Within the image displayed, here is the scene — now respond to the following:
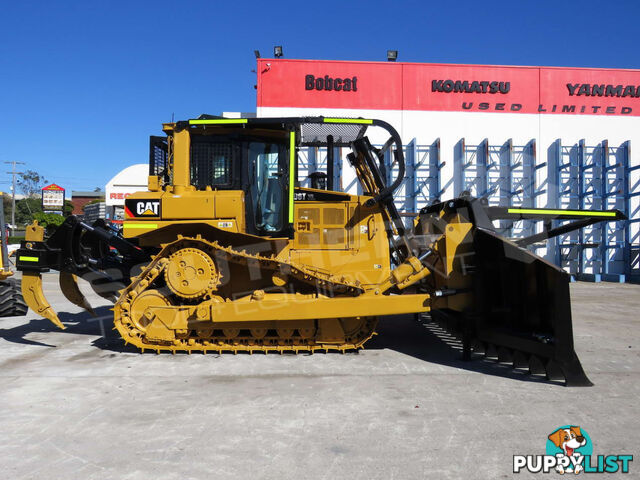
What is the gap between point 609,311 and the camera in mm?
10328

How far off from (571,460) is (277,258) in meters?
3.81

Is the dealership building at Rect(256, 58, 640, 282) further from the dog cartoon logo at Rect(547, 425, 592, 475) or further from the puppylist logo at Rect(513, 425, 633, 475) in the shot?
the puppylist logo at Rect(513, 425, 633, 475)

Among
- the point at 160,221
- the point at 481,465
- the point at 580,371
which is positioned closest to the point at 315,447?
the point at 481,465

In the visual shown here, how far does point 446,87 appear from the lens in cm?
2002

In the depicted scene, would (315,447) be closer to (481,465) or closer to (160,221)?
(481,465)

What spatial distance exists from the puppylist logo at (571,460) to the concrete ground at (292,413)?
0.08 meters

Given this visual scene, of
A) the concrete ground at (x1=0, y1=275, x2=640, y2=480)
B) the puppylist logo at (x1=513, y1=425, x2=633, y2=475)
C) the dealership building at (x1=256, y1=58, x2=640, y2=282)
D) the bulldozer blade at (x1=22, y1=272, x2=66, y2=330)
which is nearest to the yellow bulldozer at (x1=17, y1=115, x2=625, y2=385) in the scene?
the bulldozer blade at (x1=22, y1=272, x2=66, y2=330)

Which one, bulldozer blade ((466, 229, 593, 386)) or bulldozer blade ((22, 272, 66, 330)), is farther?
bulldozer blade ((22, 272, 66, 330))

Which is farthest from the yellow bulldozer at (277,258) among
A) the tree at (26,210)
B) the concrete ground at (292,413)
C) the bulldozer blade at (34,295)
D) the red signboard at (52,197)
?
the tree at (26,210)

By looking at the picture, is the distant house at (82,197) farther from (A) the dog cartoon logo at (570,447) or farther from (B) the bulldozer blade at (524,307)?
(A) the dog cartoon logo at (570,447)

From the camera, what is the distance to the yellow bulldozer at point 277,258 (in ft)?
18.5

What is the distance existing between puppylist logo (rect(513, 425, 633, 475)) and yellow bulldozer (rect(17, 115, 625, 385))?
1.81 m

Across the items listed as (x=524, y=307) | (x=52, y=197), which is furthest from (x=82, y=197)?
(x=524, y=307)

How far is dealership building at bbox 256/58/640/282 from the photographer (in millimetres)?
19625
